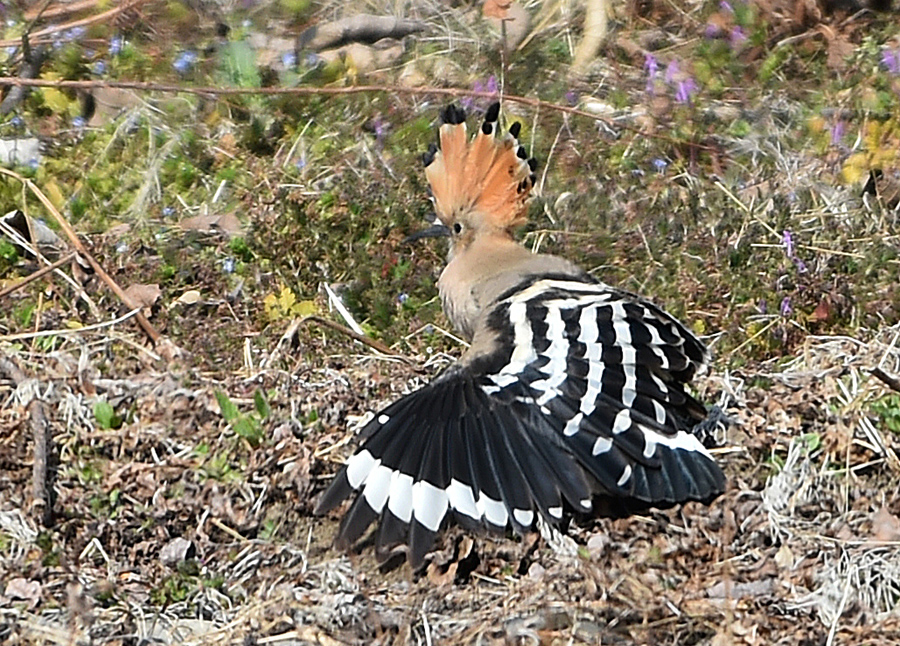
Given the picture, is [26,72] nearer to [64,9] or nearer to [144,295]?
[64,9]

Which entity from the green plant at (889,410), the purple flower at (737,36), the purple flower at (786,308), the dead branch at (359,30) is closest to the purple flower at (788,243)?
the purple flower at (786,308)

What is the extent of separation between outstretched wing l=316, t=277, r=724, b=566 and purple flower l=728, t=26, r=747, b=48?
7.85 feet

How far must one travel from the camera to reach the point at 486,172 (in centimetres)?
393

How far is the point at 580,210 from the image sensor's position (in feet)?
14.2

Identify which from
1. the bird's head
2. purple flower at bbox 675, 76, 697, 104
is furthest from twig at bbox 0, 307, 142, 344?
purple flower at bbox 675, 76, 697, 104

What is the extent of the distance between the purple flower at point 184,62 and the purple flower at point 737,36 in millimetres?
1788

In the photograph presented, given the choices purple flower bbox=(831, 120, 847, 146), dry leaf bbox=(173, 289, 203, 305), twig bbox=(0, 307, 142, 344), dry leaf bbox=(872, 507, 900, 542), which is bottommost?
dry leaf bbox=(173, 289, 203, 305)

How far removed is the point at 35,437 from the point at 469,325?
1058mm

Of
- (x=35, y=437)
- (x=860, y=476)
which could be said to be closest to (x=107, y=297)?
(x=35, y=437)

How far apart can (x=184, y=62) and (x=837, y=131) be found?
211 centimetres

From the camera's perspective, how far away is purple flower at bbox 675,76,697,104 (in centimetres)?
498

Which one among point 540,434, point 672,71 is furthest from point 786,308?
point 672,71

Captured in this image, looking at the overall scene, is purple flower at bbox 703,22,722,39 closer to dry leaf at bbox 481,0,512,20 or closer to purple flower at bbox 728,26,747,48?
purple flower at bbox 728,26,747,48

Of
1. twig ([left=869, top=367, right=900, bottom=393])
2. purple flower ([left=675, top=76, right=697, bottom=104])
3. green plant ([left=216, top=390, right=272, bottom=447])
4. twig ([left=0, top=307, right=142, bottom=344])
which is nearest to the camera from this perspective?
twig ([left=869, top=367, right=900, bottom=393])
